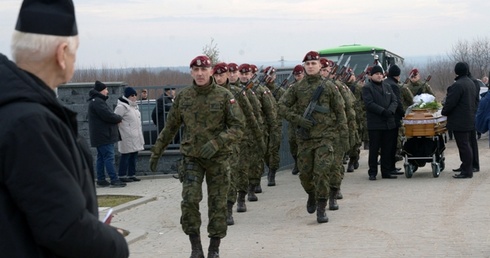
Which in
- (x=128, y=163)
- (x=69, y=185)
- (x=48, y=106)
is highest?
(x=48, y=106)

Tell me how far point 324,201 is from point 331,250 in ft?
6.26

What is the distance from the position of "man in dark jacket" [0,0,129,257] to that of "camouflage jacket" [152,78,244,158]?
5775 mm

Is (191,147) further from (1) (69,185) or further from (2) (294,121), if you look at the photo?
(1) (69,185)

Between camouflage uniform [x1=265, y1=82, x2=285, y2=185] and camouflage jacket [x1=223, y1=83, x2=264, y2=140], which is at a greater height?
camouflage jacket [x1=223, y1=83, x2=264, y2=140]

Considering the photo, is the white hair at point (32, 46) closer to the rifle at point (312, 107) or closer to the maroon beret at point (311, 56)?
the rifle at point (312, 107)

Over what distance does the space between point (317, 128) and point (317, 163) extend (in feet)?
1.44

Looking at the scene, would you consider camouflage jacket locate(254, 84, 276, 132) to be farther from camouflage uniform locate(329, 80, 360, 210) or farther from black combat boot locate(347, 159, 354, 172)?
black combat boot locate(347, 159, 354, 172)

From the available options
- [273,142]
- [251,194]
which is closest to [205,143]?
[251,194]

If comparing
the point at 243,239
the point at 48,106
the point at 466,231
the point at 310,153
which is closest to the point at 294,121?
the point at 310,153

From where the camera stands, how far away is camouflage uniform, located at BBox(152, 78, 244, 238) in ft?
28.9

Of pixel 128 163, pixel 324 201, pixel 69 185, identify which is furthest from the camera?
pixel 128 163

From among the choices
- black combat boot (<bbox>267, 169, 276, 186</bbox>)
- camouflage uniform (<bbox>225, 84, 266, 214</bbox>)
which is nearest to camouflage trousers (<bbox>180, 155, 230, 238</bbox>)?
camouflage uniform (<bbox>225, 84, 266, 214</bbox>)

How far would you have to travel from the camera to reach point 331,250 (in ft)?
30.8

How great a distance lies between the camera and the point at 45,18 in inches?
122
